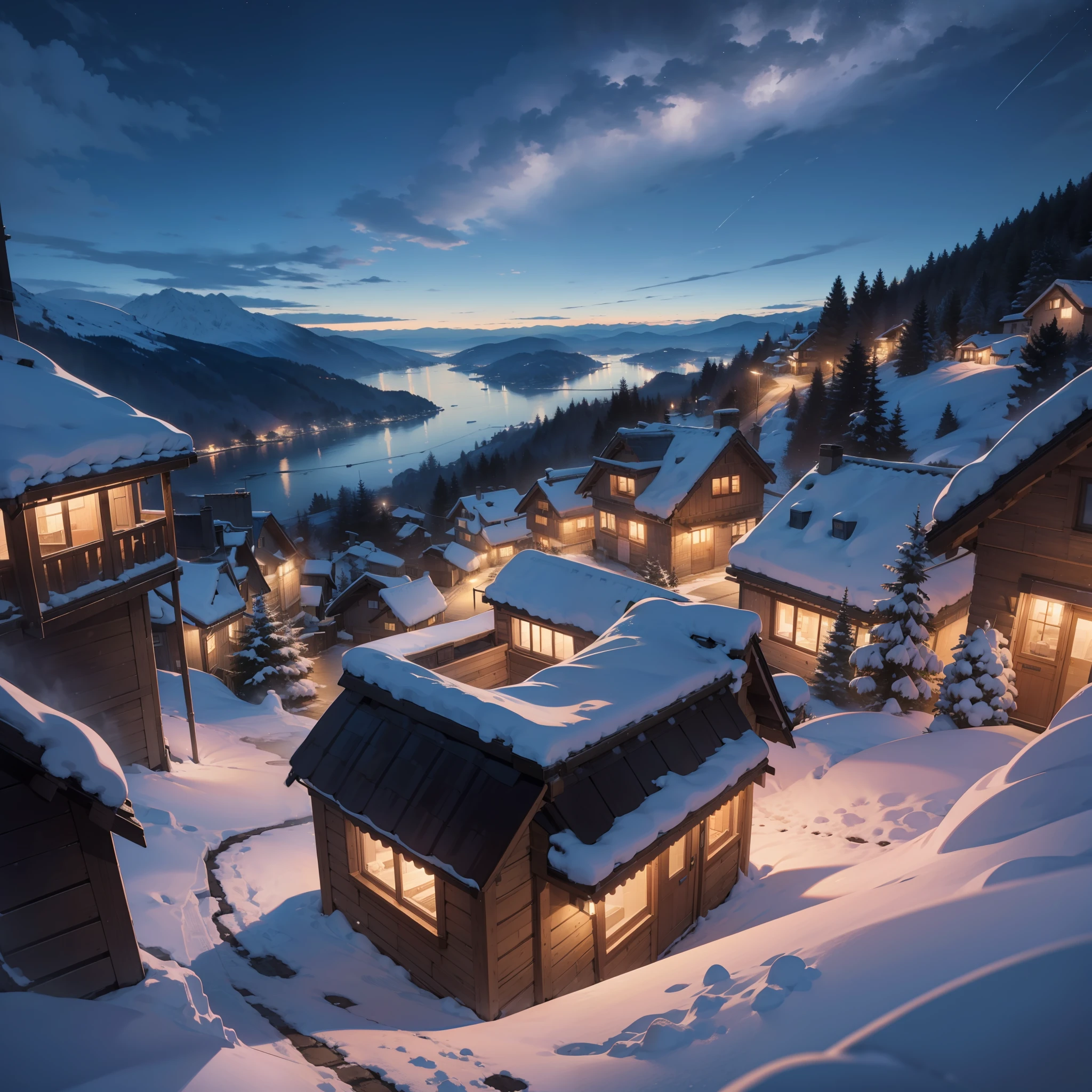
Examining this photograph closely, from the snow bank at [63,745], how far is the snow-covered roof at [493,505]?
43289mm

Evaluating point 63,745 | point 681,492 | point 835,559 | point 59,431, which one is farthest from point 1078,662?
point 681,492

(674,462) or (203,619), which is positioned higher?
(674,462)

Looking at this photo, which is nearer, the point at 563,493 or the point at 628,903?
the point at 628,903

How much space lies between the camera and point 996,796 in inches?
222

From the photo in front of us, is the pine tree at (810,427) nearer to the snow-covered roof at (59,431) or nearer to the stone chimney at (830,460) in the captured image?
the stone chimney at (830,460)

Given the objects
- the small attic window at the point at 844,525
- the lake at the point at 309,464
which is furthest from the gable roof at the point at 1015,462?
the lake at the point at 309,464

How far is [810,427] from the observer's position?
174ft

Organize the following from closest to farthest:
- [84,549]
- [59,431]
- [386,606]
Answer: [59,431] < [84,549] < [386,606]

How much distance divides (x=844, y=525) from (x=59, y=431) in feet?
61.4

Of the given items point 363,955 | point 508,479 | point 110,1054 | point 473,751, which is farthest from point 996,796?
point 508,479

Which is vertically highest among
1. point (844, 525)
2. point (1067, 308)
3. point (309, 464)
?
point (1067, 308)

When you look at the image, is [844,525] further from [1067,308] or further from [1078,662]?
[1067,308]

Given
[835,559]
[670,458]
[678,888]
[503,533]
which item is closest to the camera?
[678,888]

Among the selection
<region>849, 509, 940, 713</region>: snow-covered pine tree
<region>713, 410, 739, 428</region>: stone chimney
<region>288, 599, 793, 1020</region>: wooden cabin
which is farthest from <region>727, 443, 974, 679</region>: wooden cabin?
<region>288, 599, 793, 1020</region>: wooden cabin
